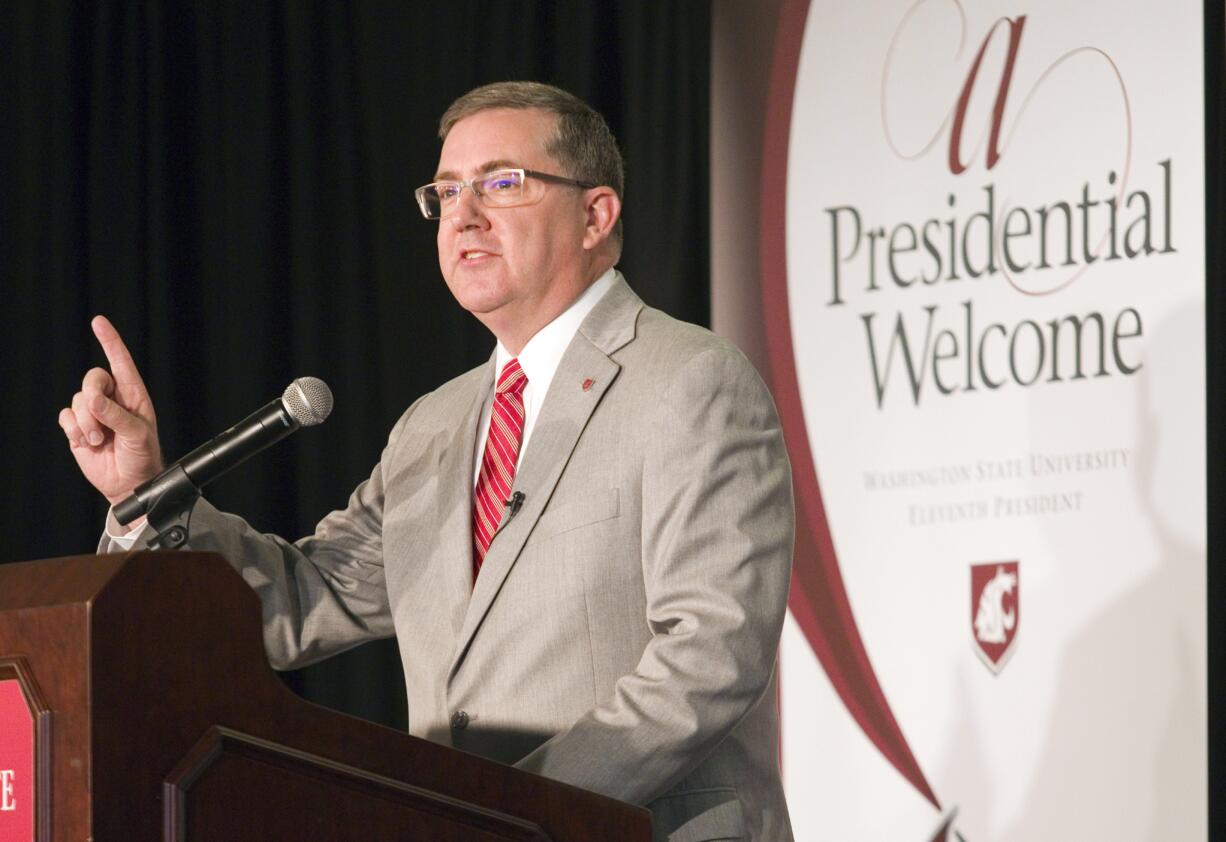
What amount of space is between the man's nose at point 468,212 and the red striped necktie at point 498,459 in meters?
0.21

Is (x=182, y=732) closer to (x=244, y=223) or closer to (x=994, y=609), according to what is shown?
(x=994, y=609)

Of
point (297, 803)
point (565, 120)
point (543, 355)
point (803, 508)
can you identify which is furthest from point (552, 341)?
point (803, 508)

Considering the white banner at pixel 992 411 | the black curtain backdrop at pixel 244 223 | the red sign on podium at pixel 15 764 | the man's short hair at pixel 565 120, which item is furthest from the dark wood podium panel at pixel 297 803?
the black curtain backdrop at pixel 244 223

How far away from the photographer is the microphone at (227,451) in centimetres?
196

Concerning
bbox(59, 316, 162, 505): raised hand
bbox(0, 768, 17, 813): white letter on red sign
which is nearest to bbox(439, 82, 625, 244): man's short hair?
bbox(59, 316, 162, 505): raised hand

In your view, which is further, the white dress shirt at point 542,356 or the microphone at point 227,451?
the white dress shirt at point 542,356

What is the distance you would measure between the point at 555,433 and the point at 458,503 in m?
0.20

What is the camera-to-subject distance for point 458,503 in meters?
2.41

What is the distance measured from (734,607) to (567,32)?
2874 mm

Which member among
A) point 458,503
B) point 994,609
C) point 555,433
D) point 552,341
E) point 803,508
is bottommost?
point 994,609

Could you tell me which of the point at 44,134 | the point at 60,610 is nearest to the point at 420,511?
the point at 60,610

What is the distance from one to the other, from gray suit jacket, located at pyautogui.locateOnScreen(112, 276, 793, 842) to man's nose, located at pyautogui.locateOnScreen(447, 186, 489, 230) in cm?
22

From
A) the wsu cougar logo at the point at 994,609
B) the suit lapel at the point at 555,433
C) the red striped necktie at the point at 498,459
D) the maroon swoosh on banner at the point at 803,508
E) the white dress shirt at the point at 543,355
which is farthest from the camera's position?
the maroon swoosh on banner at the point at 803,508

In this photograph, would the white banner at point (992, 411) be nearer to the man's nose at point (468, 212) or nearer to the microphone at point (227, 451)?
the man's nose at point (468, 212)
